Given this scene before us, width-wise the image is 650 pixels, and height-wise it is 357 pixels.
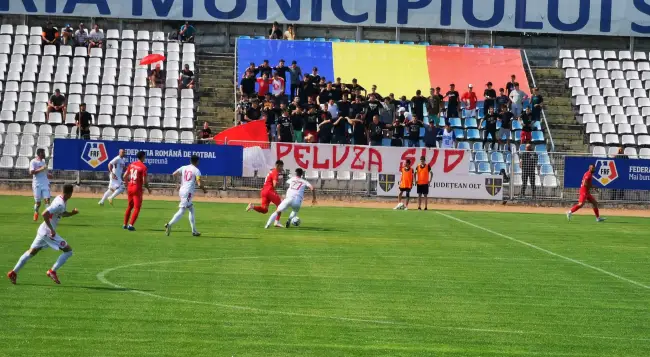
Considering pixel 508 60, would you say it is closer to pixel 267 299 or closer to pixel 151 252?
pixel 151 252

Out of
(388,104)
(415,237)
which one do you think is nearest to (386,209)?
(388,104)

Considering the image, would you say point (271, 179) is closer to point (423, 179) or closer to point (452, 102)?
point (423, 179)

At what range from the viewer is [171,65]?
46.6 meters

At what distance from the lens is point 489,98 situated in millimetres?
44656

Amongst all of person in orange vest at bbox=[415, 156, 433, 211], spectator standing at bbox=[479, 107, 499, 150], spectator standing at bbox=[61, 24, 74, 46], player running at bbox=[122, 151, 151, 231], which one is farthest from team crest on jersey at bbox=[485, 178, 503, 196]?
spectator standing at bbox=[61, 24, 74, 46]

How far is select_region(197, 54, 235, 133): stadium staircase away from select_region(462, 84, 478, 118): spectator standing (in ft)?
32.9

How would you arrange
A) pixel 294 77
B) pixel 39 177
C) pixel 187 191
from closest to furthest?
pixel 187 191 → pixel 39 177 → pixel 294 77

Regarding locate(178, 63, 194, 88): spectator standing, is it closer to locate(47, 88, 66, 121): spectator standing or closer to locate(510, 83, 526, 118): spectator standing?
locate(47, 88, 66, 121): spectator standing

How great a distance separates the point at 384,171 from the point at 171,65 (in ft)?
37.5

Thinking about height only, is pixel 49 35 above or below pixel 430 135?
above

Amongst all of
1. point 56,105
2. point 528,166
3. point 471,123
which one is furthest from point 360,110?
point 56,105

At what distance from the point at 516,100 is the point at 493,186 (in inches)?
216

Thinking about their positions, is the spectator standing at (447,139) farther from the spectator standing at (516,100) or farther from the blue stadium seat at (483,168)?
the spectator standing at (516,100)

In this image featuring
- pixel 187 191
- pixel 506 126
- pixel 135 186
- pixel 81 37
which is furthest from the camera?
pixel 81 37
